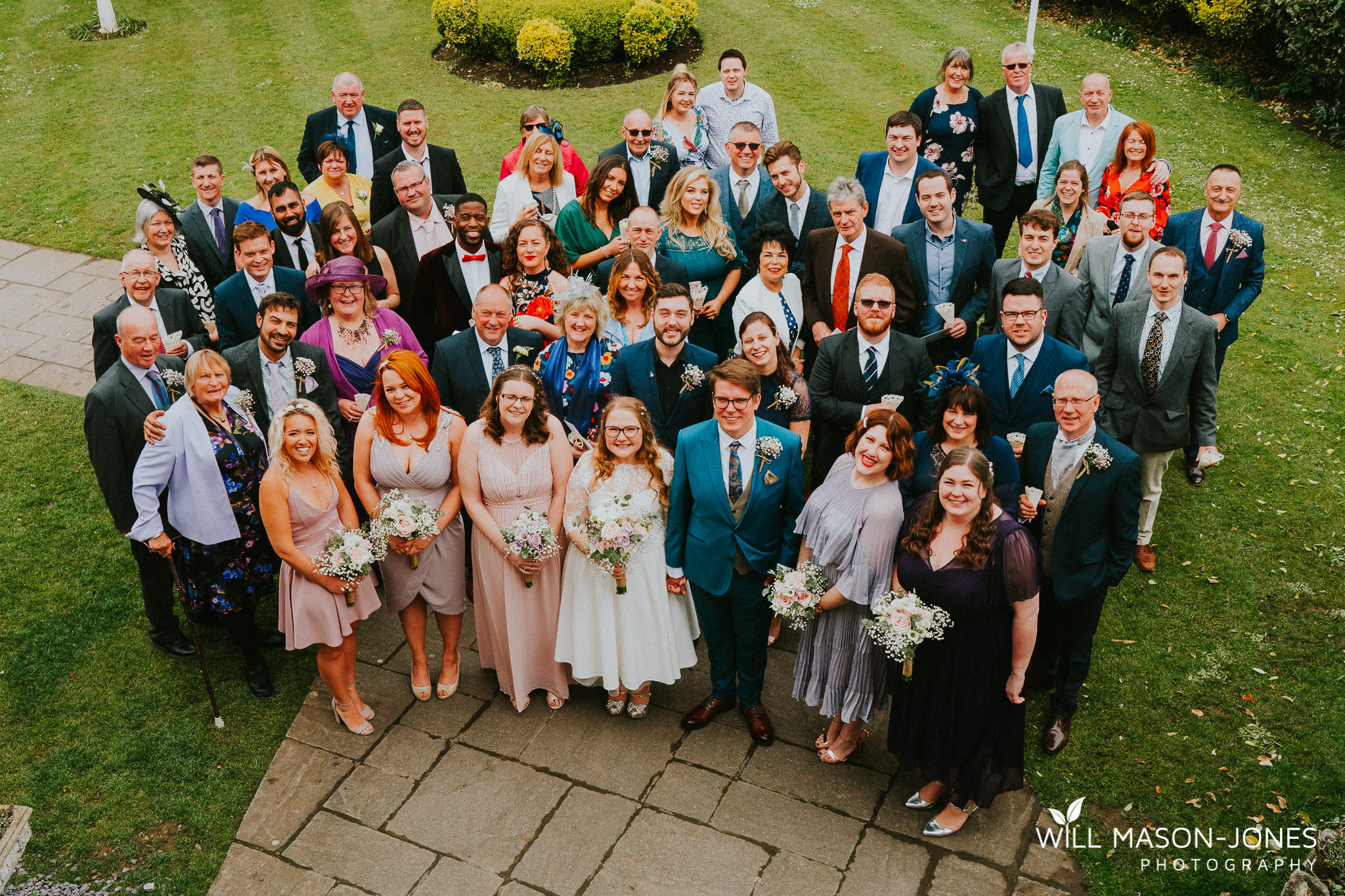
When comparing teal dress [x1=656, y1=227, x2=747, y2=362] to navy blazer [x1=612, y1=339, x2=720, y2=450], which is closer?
navy blazer [x1=612, y1=339, x2=720, y2=450]

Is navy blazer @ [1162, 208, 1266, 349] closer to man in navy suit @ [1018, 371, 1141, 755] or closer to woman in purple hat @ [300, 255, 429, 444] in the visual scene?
man in navy suit @ [1018, 371, 1141, 755]

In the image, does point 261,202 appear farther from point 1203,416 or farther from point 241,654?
point 1203,416

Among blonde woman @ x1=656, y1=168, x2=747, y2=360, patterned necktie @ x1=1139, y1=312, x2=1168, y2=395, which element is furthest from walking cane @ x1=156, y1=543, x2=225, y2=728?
patterned necktie @ x1=1139, y1=312, x2=1168, y2=395

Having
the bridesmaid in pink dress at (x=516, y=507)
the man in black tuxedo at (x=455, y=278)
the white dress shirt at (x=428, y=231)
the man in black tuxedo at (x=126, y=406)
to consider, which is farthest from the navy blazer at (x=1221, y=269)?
the man in black tuxedo at (x=126, y=406)

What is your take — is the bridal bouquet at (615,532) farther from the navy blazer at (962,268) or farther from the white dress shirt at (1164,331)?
the white dress shirt at (1164,331)

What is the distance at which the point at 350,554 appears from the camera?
5.68 metres

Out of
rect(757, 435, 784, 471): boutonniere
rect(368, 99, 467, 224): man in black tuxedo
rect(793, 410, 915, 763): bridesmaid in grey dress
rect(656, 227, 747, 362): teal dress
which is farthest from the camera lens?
rect(368, 99, 467, 224): man in black tuxedo

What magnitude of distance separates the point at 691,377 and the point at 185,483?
3.12 metres

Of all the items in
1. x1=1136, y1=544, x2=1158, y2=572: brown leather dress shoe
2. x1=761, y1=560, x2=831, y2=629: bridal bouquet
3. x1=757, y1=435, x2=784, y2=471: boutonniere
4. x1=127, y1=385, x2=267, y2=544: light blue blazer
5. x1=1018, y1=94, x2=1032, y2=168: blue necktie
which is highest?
x1=1018, y1=94, x2=1032, y2=168: blue necktie

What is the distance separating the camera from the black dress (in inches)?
197

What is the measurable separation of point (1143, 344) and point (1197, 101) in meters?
9.50

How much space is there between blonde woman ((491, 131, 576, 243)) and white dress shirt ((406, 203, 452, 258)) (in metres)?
0.43

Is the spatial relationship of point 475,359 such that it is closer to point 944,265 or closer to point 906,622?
point 906,622

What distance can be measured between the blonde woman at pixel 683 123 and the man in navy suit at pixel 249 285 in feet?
12.1
